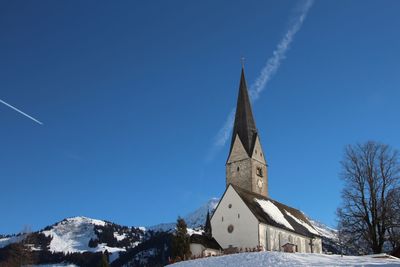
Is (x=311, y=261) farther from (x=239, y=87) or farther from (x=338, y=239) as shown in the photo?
(x=239, y=87)

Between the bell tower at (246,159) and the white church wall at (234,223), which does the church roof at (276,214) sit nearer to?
the white church wall at (234,223)

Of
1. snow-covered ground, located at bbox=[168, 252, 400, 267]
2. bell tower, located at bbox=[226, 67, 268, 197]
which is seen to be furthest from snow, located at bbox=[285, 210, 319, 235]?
snow-covered ground, located at bbox=[168, 252, 400, 267]

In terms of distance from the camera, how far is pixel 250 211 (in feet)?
159

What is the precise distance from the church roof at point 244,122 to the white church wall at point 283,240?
12623 millimetres

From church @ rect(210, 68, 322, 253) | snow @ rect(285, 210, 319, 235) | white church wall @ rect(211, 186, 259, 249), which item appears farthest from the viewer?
snow @ rect(285, 210, 319, 235)

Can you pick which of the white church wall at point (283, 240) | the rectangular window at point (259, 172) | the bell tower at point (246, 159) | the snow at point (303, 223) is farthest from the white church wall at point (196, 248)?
the rectangular window at point (259, 172)

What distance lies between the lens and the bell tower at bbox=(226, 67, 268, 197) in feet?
204

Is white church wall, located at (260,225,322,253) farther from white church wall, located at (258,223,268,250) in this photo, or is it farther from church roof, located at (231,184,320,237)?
church roof, located at (231,184,320,237)

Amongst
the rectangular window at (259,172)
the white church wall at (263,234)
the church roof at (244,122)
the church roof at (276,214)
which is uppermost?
the church roof at (244,122)

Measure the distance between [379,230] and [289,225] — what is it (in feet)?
37.8

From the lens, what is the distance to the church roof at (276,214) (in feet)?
164

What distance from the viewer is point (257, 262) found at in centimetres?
3131

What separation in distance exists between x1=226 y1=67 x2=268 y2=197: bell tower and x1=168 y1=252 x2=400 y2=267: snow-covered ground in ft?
89.5

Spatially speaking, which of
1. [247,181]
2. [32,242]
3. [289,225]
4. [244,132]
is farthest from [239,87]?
[32,242]
